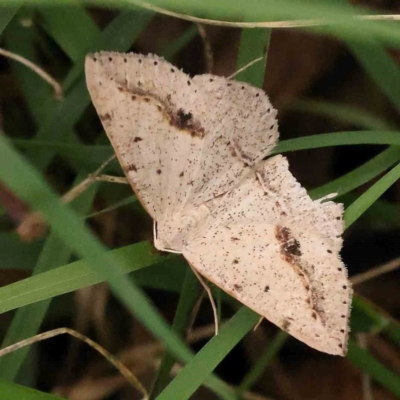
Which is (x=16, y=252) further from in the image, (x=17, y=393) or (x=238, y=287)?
(x=238, y=287)

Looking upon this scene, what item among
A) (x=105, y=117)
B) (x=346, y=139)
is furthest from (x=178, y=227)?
(x=346, y=139)

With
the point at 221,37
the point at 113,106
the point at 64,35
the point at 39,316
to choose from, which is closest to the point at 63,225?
the point at 113,106

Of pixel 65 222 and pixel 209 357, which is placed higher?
pixel 65 222

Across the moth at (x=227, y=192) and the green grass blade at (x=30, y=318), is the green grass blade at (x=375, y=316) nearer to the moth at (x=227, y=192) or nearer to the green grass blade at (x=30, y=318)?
the moth at (x=227, y=192)

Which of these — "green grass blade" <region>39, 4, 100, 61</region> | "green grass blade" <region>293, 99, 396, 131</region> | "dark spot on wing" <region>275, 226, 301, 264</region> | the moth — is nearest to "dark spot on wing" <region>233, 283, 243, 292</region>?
the moth

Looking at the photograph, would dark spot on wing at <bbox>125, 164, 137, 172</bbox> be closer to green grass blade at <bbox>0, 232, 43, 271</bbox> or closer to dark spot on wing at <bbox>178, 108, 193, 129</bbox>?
dark spot on wing at <bbox>178, 108, 193, 129</bbox>

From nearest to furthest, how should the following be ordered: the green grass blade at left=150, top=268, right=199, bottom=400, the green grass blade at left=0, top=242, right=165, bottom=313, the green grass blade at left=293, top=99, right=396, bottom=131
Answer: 1. the green grass blade at left=0, top=242, right=165, bottom=313
2. the green grass blade at left=150, top=268, right=199, bottom=400
3. the green grass blade at left=293, top=99, right=396, bottom=131

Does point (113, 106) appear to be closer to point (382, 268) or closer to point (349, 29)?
point (349, 29)
